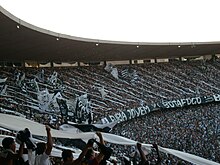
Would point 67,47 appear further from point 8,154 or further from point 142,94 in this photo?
point 8,154

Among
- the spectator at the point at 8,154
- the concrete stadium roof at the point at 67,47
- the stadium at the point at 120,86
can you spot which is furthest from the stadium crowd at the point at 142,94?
the spectator at the point at 8,154

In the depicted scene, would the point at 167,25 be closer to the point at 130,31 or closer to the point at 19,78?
the point at 130,31

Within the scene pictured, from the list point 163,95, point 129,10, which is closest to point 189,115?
point 163,95

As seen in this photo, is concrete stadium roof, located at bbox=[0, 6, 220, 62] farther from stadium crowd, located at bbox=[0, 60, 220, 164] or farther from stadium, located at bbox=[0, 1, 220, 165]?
stadium crowd, located at bbox=[0, 60, 220, 164]

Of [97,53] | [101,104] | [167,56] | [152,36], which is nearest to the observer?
[101,104]

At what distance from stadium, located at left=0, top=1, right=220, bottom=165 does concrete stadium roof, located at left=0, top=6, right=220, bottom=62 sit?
0.04 m

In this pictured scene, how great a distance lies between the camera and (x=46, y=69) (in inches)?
1056

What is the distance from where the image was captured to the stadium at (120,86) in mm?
20422

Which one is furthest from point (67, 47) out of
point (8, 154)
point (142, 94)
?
point (8, 154)

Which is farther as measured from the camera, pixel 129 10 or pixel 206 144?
pixel 129 10

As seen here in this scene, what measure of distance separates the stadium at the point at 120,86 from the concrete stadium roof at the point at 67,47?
0.13ft

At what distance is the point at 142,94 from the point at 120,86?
136 cm

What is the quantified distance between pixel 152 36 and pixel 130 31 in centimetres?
141

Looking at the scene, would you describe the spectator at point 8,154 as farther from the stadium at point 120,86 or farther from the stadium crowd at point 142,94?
the stadium crowd at point 142,94
